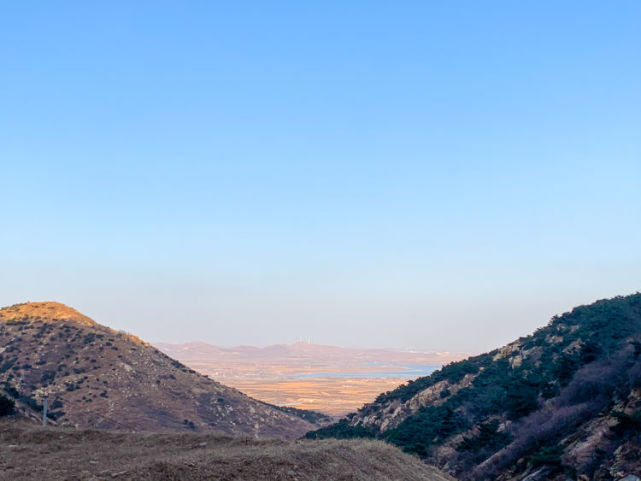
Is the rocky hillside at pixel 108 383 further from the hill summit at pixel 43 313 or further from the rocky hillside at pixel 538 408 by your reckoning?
the rocky hillside at pixel 538 408

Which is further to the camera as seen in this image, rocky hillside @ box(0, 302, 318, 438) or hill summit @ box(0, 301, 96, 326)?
hill summit @ box(0, 301, 96, 326)

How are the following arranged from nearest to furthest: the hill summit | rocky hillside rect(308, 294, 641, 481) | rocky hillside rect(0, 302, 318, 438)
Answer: rocky hillside rect(308, 294, 641, 481)
rocky hillside rect(0, 302, 318, 438)
the hill summit

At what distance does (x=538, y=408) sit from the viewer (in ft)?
110

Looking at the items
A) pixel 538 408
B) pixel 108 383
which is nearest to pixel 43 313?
pixel 108 383

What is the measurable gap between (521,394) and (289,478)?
27567 millimetres

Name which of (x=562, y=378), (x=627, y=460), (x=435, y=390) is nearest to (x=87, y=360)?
(x=435, y=390)

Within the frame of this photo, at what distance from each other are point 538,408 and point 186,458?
27.3m

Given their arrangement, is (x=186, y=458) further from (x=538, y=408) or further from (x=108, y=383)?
(x=108, y=383)

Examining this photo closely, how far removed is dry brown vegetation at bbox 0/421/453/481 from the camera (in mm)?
13461

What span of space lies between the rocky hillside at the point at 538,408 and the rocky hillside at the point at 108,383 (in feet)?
74.9

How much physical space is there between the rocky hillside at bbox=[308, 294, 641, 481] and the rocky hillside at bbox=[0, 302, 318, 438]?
74.9 ft

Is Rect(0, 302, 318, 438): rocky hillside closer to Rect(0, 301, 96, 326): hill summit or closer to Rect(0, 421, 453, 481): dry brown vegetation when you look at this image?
Rect(0, 301, 96, 326): hill summit

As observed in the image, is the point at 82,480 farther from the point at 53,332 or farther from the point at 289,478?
the point at 53,332

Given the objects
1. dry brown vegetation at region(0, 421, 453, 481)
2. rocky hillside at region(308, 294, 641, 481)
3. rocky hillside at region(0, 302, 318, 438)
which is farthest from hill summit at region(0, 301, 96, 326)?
dry brown vegetation at region(0, 421, 453, 481)
